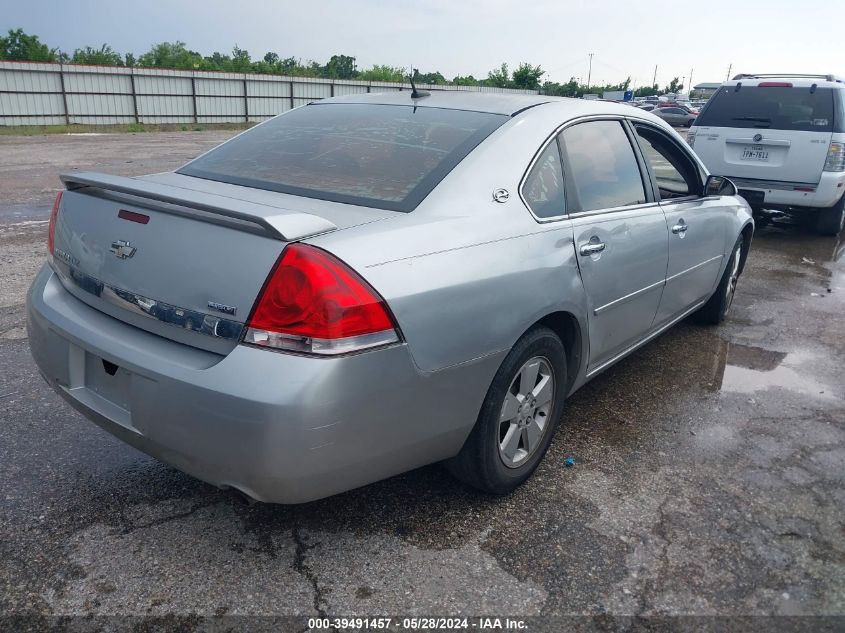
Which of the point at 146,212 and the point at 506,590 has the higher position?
the point at 146,212

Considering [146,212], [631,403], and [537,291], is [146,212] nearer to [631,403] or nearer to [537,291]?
[537,291]

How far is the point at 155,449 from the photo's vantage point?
2287mm

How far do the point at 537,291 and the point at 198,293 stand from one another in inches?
49.1

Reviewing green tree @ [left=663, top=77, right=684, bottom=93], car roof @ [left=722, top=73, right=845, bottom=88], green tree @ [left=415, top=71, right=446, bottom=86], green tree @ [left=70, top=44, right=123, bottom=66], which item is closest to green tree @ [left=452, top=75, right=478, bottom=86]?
green tree @ [left=415, top=71, right=446, bottom=86]

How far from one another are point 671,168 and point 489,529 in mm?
2871

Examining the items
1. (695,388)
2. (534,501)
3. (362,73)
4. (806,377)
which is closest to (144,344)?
(534,501)

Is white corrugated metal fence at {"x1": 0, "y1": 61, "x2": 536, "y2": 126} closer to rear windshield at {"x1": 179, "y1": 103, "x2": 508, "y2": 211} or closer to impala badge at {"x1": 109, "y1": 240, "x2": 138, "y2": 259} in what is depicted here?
rear windshield at {"x1": 179, "y1": 103, "x2": 508, "y2": 211}

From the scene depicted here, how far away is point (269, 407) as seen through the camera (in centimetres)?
200

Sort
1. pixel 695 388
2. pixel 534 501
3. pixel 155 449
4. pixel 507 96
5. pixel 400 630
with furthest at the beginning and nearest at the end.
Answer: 1. pixel 695 388
2. pixel 507 96
3. pixel 534 501
4. pixel 155 449
5. pixel 400 630

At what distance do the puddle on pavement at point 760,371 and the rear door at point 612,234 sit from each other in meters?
0.84

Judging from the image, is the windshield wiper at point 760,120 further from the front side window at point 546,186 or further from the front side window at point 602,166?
the front side window at point 546,186

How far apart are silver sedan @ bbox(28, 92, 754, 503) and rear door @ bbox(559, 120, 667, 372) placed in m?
0.02

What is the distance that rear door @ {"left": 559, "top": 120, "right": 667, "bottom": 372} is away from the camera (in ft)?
10.2

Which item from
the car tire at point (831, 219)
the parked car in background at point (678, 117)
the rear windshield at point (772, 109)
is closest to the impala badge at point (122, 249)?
the rear windshield at point (772, 109)
